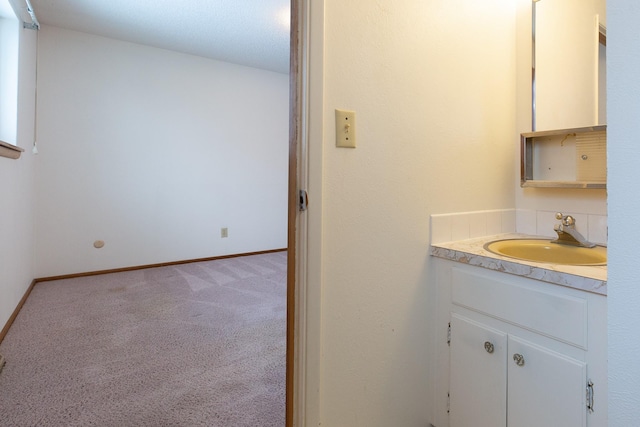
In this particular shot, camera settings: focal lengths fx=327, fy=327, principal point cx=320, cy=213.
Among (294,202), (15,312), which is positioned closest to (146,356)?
(15,312)

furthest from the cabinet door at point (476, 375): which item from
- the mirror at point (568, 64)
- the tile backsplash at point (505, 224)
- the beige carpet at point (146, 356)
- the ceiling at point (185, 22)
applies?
the ceiling at point (185, 22)

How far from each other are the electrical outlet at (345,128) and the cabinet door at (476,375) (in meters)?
0.73

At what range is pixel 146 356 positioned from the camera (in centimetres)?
184

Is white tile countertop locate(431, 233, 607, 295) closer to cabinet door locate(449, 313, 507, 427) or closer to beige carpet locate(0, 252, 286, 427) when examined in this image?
cabinet door locate(449, 313, 507, 427)

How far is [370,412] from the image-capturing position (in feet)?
3.56

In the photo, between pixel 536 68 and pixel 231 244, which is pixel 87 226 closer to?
pixel 231 244

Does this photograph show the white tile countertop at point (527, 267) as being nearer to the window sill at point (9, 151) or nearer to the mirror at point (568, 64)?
the mirror at point (568, 64)

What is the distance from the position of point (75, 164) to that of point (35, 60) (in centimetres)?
97

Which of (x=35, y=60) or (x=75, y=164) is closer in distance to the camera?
(x=35, y=60)

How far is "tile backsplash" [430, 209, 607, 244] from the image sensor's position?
4.22 feet

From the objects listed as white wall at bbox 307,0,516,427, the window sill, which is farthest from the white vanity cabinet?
the window sill

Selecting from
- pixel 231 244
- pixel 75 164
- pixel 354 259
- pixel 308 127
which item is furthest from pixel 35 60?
pixel 354 259

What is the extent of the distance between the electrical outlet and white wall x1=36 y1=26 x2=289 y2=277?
3320 mm

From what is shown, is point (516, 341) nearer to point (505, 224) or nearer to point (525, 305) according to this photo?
point (525, 305)
